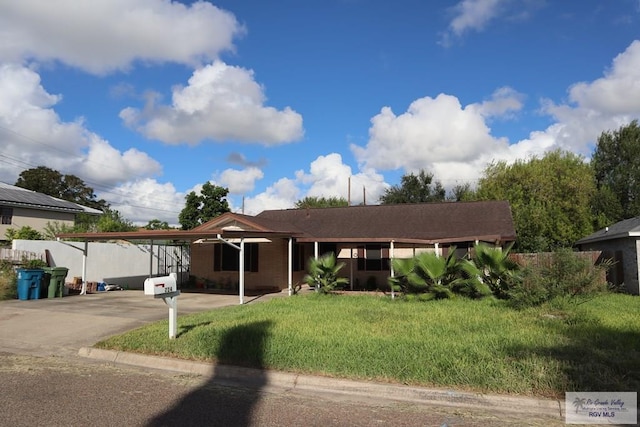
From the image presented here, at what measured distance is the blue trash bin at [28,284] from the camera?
52.3 ft

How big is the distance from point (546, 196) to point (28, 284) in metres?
33.0

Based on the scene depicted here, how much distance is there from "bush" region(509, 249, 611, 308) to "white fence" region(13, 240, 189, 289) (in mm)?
15750

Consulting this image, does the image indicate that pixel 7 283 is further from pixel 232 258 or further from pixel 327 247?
pixel 327 247

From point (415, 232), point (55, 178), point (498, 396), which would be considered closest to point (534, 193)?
point (415, 232)

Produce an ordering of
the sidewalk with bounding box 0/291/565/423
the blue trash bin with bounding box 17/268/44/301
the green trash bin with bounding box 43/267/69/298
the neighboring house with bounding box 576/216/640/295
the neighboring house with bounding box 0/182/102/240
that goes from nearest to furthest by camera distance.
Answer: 1. the sidewalk with bounding box 0/291/565/423
2. the blue trash bin with bounding box 17/268/44/301
3. the neighboring house with bounding box 576/216/640/295
4. the green trash bin with bounding box 43/267/69/298
5. the neighboring house with bounding box 0/182/102/240

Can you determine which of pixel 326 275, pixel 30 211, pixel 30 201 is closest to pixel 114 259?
pixel 326 275

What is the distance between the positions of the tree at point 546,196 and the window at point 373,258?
13245mm

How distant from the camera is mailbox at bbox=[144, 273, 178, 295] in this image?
8.48 meters

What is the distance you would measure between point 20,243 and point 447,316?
15999mm

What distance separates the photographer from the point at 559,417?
5492 millimetres

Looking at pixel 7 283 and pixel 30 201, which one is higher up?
pixel 30 201

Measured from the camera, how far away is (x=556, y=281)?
13.1 metres

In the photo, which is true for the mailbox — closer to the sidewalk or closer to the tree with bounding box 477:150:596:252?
the sidewalk

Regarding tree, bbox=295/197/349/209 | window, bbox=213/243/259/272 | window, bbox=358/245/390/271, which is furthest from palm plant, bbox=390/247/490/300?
tree, bbox=295/197/349/209
